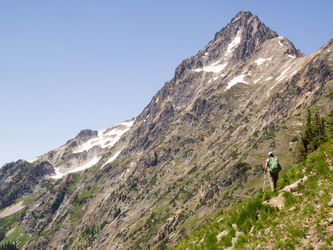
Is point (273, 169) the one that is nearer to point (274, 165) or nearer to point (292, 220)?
point (274, 165)

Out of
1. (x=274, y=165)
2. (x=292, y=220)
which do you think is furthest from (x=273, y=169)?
(x=292, y=220)

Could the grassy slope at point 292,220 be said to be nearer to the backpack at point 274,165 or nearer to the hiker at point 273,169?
the hiker at point 273,169

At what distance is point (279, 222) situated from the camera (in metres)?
14.1

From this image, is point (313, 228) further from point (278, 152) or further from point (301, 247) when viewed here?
point (278, 152)

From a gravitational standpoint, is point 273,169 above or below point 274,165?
below

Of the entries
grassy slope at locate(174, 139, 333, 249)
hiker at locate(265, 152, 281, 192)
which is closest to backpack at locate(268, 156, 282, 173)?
hiker at locate(265, 152, 281, 192)

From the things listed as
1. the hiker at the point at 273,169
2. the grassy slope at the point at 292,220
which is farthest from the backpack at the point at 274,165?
the grassy slope at the point at 292,220

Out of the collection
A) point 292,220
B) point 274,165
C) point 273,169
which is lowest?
point 292,220

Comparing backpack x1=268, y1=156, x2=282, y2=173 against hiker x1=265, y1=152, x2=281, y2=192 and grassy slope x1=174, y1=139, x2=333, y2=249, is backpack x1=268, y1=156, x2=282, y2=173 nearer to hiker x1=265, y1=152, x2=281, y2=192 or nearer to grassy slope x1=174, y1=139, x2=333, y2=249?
hiker x1=265, y1=152, x2=281, y2=192

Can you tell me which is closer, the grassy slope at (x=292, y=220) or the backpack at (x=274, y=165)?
the grassy slope at (x=292, y=220)

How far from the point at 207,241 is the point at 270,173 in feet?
24.2

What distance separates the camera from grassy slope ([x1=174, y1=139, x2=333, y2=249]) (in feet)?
38.4

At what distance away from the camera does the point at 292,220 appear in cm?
1342

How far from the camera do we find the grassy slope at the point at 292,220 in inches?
461
